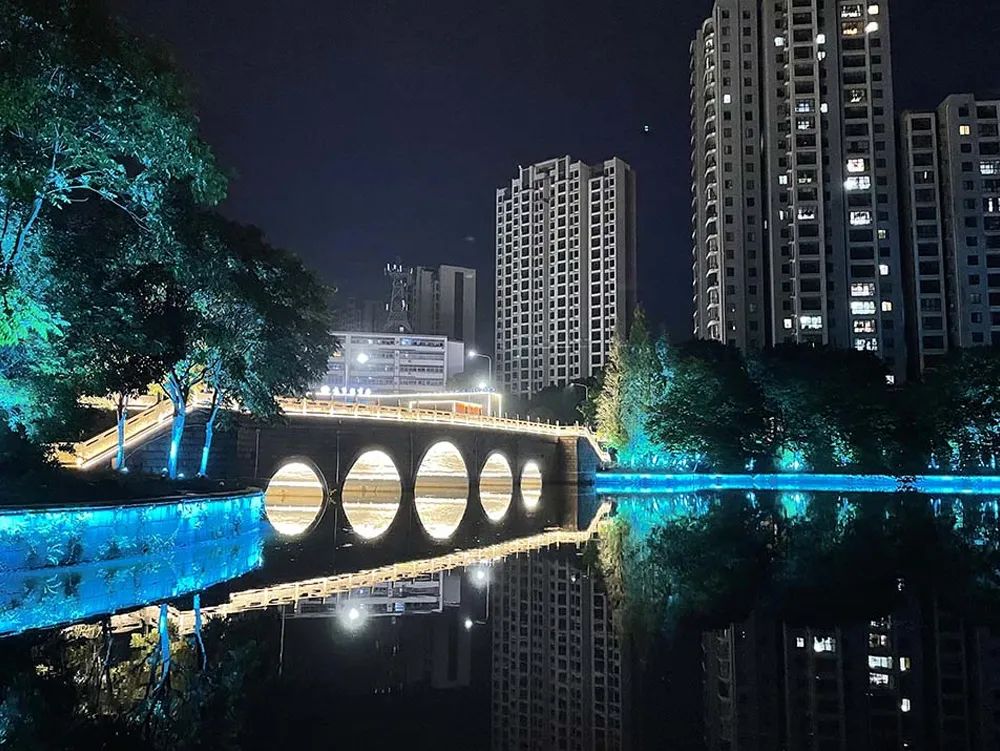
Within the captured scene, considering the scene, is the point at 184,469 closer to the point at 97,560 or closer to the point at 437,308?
the point at 97,560

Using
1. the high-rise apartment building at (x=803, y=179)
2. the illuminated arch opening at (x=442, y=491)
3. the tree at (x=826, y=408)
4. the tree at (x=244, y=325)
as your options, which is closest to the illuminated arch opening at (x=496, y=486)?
the illuminated arch opening at (x=442, y=491)

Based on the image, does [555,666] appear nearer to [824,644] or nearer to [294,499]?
[824,644]

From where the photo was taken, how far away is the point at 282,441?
122 feet

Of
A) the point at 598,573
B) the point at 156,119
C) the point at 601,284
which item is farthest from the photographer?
the point at 601,284

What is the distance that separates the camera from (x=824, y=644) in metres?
10.3

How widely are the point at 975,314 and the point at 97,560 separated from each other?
87.6 m

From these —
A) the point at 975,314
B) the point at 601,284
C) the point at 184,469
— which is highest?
the point at 601,284

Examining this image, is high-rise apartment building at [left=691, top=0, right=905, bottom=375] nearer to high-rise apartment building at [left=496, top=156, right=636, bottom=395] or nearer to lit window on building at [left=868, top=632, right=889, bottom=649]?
high-rise apartment building at [left=496, top=156, right=636, bottom=395]

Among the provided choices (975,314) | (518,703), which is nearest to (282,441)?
(518,703)

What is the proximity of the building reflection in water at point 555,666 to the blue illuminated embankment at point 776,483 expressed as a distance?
39023mm

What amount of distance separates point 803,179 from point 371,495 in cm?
5846

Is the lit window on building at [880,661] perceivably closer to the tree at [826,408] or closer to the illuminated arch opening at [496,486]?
the illuminated arch opening at [496,486]

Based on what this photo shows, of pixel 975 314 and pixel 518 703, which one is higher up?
pixel 975 314

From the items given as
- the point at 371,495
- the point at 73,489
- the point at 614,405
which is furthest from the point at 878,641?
the point at 614,405
